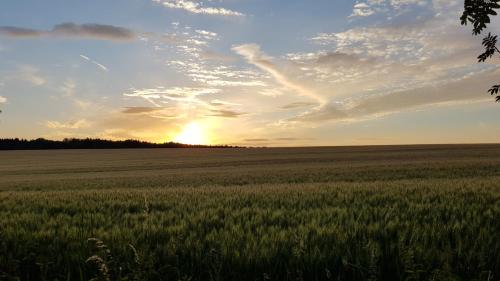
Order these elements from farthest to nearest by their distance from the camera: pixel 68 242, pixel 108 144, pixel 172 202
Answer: pixel 108 144, pixel 172 202, pixel 68 242

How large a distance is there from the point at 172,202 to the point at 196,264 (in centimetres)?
638

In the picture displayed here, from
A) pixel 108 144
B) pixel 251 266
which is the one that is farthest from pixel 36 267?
pixel 108 144

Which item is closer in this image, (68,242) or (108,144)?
(68,242)

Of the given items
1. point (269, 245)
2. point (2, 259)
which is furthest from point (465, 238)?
point (2, 259)

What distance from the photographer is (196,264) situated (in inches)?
188

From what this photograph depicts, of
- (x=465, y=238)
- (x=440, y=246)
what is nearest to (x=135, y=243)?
(x=440, y=246)

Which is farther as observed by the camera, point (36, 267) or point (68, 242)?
point (68, 242)

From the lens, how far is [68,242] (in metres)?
5.86

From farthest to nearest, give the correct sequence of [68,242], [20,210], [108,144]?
[108,144], [20,210], [68,242]

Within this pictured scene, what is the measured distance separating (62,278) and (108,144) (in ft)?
565

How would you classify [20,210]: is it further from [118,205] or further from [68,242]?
[68,242]

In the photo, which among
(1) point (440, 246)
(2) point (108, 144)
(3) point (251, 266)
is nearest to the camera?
(3) point (251, 266)

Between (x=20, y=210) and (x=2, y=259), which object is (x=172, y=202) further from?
(x=2, y=259)

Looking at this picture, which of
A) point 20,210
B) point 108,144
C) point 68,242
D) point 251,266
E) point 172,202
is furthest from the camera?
point 108,144
